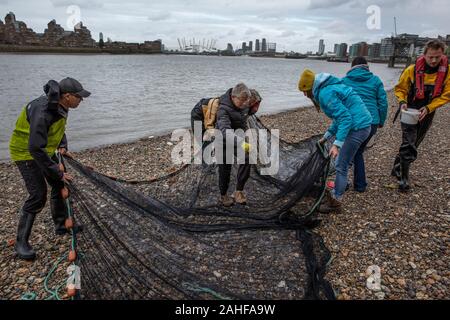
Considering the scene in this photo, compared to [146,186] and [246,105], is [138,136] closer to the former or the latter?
[146,186]

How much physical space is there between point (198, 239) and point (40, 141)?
2053mm

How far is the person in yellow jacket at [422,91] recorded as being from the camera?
187 inches

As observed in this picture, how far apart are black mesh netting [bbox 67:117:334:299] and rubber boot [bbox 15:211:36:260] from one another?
68 cm

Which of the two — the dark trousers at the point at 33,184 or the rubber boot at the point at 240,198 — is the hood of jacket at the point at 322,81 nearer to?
the rubber boot at the point at 240,198

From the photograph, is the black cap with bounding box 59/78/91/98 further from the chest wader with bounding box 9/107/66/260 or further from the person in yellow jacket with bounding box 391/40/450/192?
the person in yellow jacket with bounding box 391/40/450/192

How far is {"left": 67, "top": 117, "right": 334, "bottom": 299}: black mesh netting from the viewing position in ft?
10.2

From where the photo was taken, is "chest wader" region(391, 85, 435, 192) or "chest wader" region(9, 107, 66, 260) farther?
"chest wader" region(391, 85, 435, 192)

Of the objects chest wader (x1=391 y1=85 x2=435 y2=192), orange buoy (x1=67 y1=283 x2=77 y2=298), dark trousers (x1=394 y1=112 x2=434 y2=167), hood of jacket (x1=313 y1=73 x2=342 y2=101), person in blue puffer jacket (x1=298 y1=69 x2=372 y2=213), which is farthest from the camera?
dark trousers (x1=394 y1=112 x2=434 y2=167)

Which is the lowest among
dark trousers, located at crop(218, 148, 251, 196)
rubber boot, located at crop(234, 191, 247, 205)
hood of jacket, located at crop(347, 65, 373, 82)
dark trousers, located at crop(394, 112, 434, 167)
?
rubber boot, located at crop(234, 191, 247, 205)

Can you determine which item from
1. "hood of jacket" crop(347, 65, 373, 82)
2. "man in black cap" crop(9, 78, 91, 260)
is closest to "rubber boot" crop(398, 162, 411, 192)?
"hood of jacket" crop(347, 65, 373, 82)

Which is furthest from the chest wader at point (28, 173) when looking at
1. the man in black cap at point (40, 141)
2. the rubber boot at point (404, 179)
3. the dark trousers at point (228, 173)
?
the rubber boot at point (404, 179)

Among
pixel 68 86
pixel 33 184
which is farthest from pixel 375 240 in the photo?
pixel 33 184

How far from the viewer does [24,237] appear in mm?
3891

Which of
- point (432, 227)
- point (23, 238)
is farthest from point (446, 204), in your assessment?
point (23, 238)
